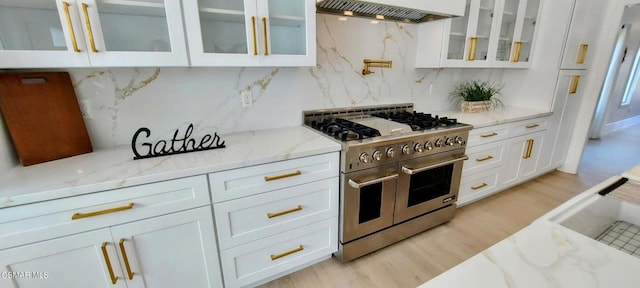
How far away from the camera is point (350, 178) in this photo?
1643 millimetres

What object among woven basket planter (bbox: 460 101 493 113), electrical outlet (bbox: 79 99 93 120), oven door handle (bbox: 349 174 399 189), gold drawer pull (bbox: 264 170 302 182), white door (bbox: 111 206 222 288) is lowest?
white door (bbox: 111 206 222 288)

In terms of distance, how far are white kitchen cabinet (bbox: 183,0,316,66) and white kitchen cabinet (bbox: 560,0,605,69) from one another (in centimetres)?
293

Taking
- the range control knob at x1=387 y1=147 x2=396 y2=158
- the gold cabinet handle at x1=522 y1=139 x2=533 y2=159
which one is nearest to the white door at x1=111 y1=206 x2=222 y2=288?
the range control knob at x1=387 y1=147 x2=396 y2=158

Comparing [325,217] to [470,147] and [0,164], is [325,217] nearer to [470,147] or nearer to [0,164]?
[470,147]

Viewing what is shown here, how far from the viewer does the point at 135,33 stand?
1.31m

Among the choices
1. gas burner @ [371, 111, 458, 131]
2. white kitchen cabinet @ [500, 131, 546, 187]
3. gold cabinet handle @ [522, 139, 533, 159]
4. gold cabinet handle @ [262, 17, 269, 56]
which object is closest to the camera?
gold cabinet handle @ [262, 17, 269, 56]

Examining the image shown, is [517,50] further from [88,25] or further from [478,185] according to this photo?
[88,25]

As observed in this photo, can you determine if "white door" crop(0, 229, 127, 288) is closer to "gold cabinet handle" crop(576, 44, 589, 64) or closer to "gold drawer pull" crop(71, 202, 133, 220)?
"gold drawer pull" crop(71, 202, 133, 220)

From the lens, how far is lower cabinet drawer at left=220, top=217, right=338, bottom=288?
1.50 meters

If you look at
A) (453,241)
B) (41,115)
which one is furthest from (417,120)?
(41,115)

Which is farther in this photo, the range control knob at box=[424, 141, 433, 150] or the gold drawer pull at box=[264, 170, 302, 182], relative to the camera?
the range control knob at box=[424, 141, 433, 150]

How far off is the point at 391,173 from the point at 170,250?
135cm

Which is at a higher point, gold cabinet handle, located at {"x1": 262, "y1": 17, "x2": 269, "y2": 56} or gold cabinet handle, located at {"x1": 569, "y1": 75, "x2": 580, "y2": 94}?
gold cabinet handle, located at {"x1": 262, "y1": 17, "x2": 269, "y2": 56}

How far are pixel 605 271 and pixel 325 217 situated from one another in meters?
1.28
